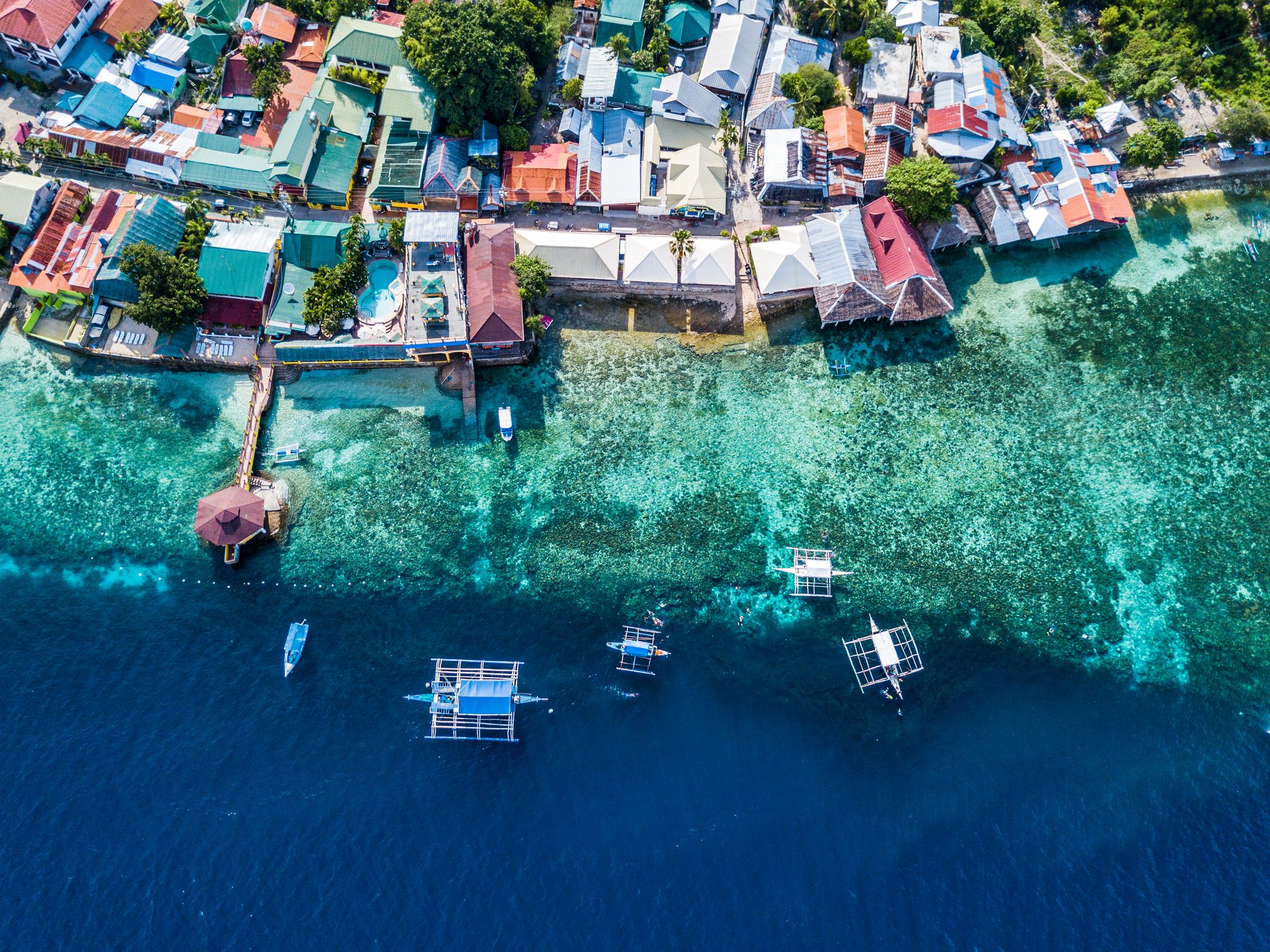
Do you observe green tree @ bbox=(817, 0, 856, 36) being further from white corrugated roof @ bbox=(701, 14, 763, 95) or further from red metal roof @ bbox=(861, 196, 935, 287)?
red metal roof @ bbox=(861, 196, 935, 287)

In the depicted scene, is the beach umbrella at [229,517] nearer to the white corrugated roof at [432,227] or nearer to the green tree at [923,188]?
the white corrugated roof at [432,227]

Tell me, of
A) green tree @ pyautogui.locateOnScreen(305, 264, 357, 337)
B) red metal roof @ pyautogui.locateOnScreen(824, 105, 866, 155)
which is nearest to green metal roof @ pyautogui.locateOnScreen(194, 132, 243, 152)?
green tree @ pyautogui.locateOnScreen(305, 264, 357, 337)

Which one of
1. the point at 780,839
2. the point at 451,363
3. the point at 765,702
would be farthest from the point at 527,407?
the point at 780,839

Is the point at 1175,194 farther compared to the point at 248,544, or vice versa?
the point at 1175,194

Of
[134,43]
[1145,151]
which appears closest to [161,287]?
[134,43]

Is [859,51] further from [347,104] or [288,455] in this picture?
[288,455]

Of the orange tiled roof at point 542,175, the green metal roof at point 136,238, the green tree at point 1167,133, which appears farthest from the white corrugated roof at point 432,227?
the green tree at point 1167,133

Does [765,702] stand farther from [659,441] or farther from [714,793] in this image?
[659,441]
